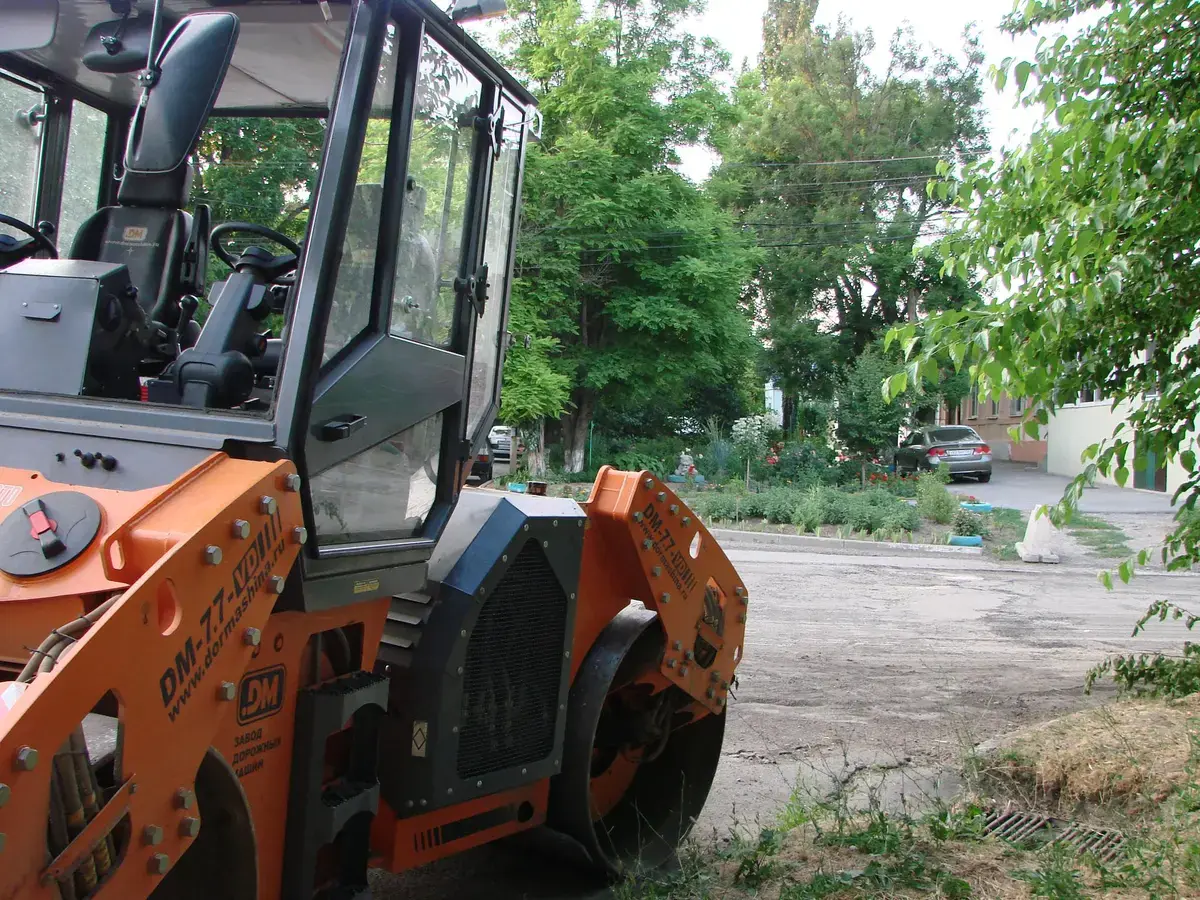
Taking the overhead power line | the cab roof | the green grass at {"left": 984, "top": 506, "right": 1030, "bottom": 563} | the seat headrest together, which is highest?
the overhead power line

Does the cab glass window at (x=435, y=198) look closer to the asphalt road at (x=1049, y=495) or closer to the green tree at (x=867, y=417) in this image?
the asphalt road at (x=1049, y=495)

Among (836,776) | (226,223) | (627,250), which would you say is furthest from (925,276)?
(226,223)

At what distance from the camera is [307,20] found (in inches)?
124

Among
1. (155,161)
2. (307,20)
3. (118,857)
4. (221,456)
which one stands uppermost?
(307,20)

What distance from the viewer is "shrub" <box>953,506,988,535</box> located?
55.7 ft

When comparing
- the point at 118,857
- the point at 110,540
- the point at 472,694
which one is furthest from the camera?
the point at 472,694

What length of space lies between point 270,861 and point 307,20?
2.25 m

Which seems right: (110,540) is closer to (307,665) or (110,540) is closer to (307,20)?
(307,665)

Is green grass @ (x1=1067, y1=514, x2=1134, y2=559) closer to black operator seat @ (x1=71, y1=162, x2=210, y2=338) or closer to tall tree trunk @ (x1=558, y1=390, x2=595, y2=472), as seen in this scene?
tall tree trunk @ (x1=558, y1=390, x2=595, y2=472)

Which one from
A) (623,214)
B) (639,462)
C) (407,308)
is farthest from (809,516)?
(407,308)

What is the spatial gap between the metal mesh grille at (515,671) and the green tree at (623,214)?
18.7 metres

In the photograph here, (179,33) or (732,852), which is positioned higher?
(179,33)

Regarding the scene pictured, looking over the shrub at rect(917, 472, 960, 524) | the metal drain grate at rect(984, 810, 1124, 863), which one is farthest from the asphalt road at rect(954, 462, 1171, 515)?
the metal drain grate at rect(984, 810, 1124, 863)

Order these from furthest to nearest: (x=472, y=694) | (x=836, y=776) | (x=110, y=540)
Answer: (x=836, y=776) → (x=472, y=694) → (x=110, y=540)
